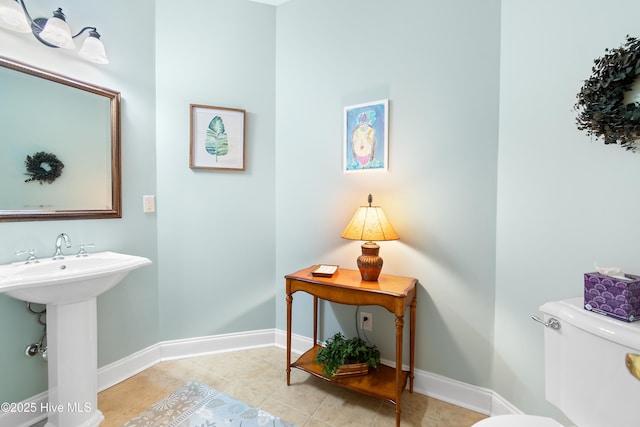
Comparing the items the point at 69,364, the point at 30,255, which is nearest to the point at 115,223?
the point at 30,255

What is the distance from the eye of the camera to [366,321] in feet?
6.18

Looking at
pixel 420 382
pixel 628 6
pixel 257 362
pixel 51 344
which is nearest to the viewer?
pixel 628 6

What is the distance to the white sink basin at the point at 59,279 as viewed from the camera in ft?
3.66

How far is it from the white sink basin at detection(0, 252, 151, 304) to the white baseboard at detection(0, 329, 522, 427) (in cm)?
70

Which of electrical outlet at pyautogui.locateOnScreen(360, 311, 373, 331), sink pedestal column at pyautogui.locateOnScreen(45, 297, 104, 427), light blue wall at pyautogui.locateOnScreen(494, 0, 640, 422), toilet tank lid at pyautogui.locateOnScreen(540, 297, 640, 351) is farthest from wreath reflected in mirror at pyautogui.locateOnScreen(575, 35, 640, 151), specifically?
sink pedestal column at pyautogui.locateOnScreen(45, 297, 104, 427)

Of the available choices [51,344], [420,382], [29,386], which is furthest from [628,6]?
[29,386]

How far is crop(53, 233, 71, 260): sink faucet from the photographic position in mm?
1518

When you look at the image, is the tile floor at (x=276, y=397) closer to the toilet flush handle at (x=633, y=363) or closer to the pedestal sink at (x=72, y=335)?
the pedestal sink at (x=72, y=335)

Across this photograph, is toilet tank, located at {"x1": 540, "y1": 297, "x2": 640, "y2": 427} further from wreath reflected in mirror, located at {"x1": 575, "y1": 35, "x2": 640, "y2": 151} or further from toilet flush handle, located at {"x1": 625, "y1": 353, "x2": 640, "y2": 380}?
wreath reflected in mirror, located at {"x1": 575, "y1": 35, "x2": 640, "y2": 151}

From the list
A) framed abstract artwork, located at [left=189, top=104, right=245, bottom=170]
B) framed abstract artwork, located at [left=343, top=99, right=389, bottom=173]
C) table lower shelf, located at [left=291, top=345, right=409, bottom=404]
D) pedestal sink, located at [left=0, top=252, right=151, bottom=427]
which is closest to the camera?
pedestal sink, located at [left=0, top=252, right=151, bottom=427]

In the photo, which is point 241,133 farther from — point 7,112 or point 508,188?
point 508,188

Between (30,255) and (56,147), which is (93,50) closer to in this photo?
(56,147)

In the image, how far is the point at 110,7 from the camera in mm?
1742

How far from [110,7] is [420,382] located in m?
2.96
